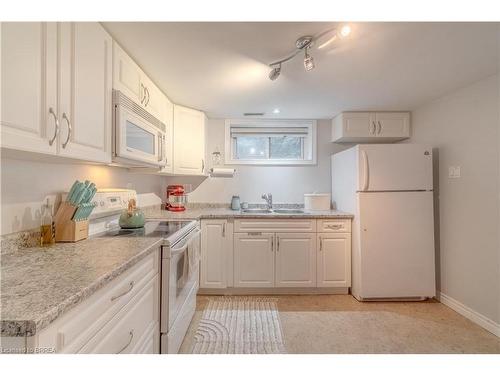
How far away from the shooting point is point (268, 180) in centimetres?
342

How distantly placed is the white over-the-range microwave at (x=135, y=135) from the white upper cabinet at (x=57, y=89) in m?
0.06

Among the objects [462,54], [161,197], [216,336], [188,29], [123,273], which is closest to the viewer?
[123,273]

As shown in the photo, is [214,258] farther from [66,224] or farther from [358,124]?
[358,124]

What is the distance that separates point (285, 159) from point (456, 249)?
80.9 inches

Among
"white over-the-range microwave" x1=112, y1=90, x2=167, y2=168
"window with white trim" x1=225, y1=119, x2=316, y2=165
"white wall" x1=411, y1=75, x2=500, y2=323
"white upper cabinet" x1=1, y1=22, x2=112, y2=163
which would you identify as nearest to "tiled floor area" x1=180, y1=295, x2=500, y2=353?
"white wall" x1=411, y1=75, x2=500, y2=323

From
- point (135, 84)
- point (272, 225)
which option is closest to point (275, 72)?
point (135, 84)

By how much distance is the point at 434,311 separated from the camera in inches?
95.7

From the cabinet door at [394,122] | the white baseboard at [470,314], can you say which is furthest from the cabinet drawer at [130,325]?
the cabinet door at [394,122]

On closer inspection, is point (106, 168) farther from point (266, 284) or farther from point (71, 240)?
point (266, 284)

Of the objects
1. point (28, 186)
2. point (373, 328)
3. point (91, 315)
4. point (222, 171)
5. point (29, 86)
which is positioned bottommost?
point (373, 328)

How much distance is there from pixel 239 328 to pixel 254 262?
75cm

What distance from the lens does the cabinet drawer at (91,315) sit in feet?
2.28

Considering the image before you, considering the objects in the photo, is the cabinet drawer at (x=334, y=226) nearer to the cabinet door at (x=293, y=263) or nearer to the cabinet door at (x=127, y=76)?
the cabinet door at (x=293, y=263)
